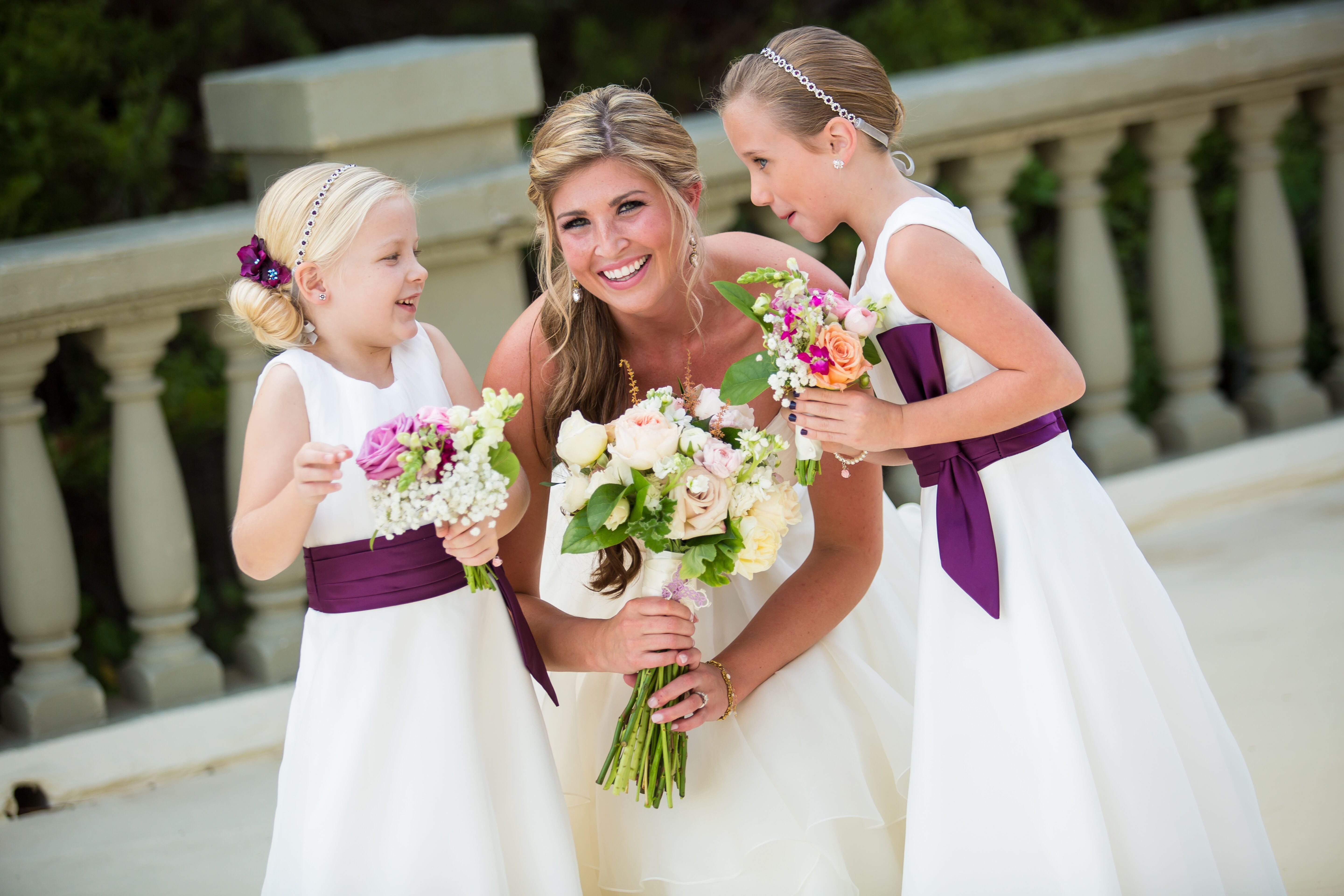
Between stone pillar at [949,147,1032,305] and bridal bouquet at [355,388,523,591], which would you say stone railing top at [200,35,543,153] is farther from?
bridal bouquet at [355,388,523,591]

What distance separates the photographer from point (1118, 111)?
4.30m

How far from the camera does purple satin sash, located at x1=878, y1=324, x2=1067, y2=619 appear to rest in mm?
2307

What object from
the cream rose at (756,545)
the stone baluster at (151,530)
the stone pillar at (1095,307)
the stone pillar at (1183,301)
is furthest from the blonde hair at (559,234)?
the stone pillar at (1183,301)

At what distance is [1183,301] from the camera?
4.55 m

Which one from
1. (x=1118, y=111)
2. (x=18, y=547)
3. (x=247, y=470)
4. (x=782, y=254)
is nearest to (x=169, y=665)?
(x=18, y=547)

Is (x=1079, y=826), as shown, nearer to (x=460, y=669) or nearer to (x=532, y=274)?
(x=460, y=669)

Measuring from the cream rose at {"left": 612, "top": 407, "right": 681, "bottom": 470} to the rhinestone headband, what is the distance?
25.8 inches

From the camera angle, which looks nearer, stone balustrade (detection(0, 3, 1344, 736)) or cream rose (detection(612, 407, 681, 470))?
cream rose (detection(612, 407, 681, 470))

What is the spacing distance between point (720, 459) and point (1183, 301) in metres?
2.86

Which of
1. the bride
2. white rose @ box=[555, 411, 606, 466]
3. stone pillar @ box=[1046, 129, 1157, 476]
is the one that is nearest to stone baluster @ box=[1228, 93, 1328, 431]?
stone pillar @ box=[1046, 129, 1157, 476]

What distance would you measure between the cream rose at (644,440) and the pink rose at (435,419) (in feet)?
1.00

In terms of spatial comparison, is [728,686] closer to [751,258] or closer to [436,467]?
[436,467]

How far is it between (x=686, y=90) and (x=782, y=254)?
11.6 feet

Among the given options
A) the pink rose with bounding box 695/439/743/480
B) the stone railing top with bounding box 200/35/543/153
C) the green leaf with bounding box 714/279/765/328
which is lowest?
the pink rose with bounding box 695/439/743/480
